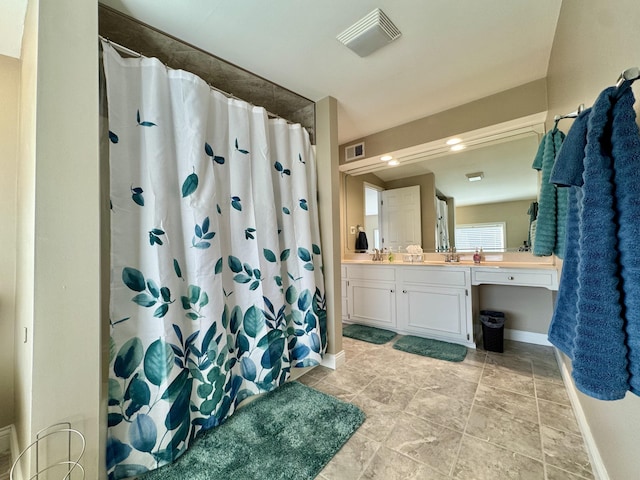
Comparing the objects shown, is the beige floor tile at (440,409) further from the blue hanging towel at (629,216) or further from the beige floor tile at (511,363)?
the blue hanging towel at (629,216)

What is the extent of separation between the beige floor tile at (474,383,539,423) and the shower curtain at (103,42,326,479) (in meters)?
1.37

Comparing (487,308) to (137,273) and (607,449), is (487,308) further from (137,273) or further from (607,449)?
(137,273)

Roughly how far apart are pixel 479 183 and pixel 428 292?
52.0 inches

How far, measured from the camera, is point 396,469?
1226 millimetres

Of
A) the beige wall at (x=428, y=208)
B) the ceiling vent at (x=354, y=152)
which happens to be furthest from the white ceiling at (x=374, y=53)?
the beige wall at (x=428, y=208)

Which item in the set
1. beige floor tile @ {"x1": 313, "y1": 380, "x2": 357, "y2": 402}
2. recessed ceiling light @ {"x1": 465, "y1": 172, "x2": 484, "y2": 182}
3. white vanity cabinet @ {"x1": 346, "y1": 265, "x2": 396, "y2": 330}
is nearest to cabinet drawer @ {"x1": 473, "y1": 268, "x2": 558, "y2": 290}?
white vanity cabinet @ {"x1": 346, "y1": 265, "x2": 396, "y2": 330}

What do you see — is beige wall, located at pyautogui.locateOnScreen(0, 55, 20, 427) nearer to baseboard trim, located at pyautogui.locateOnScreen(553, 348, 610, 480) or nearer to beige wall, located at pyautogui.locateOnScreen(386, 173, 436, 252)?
baseboard trim, located at pyautogui.locateOnScreen(553, 348, 610, 480)

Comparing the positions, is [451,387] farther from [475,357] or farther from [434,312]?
[434,312]

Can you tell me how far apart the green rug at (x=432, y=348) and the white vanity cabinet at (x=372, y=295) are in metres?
0.30

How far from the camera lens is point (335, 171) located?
2283mm

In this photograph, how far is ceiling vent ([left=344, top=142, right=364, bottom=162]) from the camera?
314 cm

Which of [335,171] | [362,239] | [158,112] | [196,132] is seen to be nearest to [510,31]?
[335,171]

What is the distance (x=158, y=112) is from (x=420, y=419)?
2.31 metres

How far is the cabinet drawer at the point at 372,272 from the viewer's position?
9.61 feet
